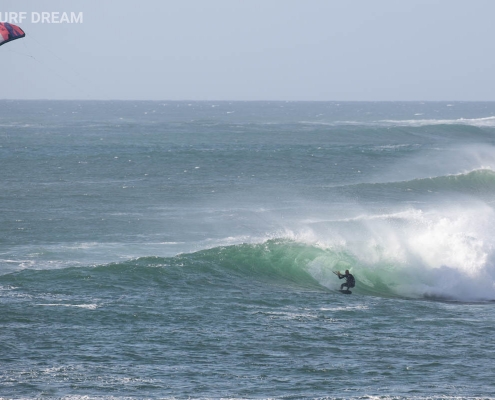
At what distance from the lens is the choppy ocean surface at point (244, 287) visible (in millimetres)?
16469

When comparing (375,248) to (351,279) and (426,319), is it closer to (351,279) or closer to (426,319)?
(351,279)

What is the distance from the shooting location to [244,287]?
953 inches

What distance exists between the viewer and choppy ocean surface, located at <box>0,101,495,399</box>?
16469mm

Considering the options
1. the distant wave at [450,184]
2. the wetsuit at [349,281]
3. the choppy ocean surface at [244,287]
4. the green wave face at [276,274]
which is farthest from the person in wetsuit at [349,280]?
A: the distant wave at [450,184]

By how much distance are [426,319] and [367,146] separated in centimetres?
5647

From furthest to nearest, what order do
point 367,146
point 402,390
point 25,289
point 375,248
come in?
point 367,146
point 375,248
point 25,289
point 402,390

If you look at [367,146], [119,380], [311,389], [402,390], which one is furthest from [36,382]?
[367,146]

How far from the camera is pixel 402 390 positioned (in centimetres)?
1563

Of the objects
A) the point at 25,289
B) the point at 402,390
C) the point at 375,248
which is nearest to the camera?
the point at 402,390

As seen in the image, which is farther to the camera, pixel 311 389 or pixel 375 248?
pixel 375 248
